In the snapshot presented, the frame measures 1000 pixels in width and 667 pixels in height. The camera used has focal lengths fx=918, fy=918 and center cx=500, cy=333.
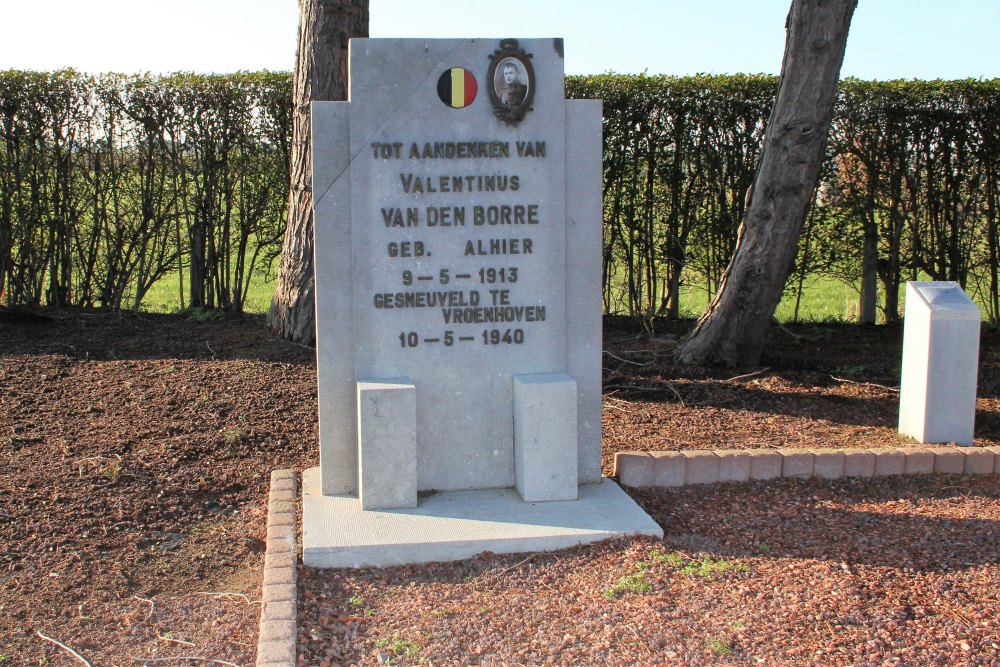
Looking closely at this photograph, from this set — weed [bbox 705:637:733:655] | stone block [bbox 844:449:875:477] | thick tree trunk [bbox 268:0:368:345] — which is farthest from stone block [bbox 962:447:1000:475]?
thick tree trunk [bbox 268:0:368:345]

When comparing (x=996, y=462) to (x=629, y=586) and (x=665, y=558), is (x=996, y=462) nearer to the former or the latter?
(x=665, y=558)

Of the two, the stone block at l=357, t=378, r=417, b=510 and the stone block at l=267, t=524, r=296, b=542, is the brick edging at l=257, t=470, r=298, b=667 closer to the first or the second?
the stone block at l=267, t=524, r=296, b=542

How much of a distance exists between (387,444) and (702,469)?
1613mm

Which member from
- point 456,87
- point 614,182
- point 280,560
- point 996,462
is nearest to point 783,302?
point 614,182

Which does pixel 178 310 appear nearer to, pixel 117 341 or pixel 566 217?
pixel 117 341

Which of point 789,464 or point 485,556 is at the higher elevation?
point 789,464

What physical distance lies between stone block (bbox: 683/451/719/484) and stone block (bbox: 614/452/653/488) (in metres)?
0.19

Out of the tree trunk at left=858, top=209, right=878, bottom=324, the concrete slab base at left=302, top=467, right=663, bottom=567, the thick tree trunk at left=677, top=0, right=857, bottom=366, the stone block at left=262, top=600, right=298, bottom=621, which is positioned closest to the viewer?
the stone block at left=262, top=600, right=298, bottom=621

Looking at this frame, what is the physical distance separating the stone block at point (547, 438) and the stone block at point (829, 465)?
4.40 ft

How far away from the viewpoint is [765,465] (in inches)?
184

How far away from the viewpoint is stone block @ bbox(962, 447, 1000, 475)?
4.79 meters

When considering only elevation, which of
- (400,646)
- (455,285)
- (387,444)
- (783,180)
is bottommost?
(400,646)

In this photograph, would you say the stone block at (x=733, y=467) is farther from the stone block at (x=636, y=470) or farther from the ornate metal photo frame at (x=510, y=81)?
the ornate metal photo frame at (x=510, y=81)

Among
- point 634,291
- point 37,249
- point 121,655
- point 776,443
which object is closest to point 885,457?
point 776,443
